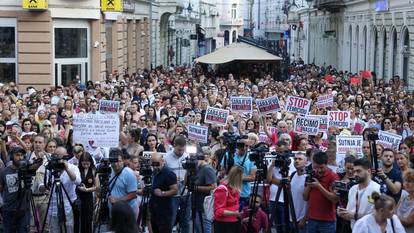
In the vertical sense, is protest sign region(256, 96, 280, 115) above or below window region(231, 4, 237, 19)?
below

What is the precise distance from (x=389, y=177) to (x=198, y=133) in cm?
478

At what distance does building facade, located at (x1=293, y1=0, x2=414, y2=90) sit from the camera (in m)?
40.5

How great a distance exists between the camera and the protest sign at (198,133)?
16.0 m

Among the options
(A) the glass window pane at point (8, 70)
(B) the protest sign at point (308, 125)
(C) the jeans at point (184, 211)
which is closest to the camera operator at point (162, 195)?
(C) the jeans at point (184, 211)

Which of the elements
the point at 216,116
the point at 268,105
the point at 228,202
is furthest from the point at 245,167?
the point at 268,105

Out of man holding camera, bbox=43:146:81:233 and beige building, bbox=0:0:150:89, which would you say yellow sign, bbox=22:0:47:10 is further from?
man holding camera, bbox=43:146:81:233

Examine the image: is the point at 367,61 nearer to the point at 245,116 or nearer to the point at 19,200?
the point at 245,116

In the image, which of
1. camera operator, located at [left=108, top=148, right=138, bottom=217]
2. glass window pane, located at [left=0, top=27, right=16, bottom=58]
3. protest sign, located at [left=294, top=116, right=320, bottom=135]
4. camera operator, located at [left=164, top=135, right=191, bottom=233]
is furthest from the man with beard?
glass window pane, located at [left=0, top=27, right=16, bottom=58]

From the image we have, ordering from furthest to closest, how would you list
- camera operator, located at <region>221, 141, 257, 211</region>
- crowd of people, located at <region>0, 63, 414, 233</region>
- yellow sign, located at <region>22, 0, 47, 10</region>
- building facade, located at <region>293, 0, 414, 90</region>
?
building facade, located at <region>293, 0, 414, 90</region> < yellow sign, located at <region>22, 0, 47, 10</region> < camera operator, located at <region>221, 141, 257, 211</region> < crowd of people, located at <region>0, 63, 414, 233</region>

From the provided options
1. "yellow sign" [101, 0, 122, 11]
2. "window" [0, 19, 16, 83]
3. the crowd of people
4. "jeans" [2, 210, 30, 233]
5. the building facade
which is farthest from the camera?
the building facade

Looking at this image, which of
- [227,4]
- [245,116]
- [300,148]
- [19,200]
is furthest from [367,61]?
[227,4]

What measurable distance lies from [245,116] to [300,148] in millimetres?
5704

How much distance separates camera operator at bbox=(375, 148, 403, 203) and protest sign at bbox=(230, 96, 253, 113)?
753 cm

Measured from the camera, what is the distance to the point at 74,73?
108 feet
